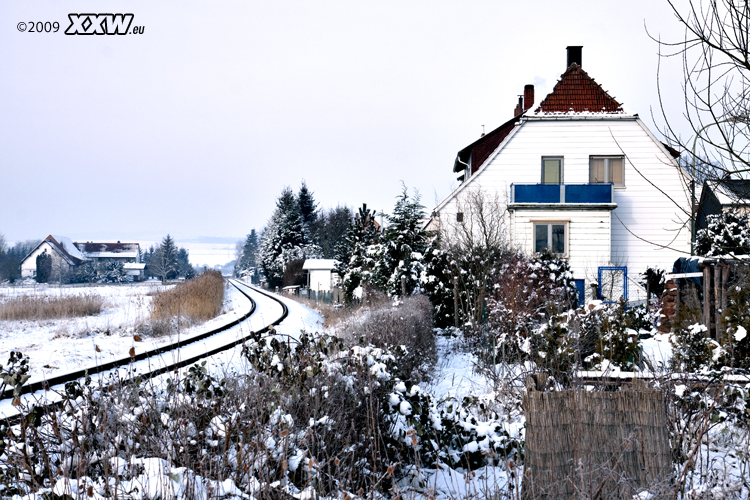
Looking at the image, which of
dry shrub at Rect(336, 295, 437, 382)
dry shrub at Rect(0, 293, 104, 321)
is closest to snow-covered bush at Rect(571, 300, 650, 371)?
dry shrub at Rect(336, 295, 437, 382)

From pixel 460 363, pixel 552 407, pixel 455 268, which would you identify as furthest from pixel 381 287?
pixel 552 407

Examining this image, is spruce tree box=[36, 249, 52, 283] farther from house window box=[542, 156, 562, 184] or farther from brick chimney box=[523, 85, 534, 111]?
house window box=[542, 156, 562, 184]

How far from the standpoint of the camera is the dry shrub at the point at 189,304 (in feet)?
65.6

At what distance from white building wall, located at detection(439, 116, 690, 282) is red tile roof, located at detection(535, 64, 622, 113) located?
1.78 feet

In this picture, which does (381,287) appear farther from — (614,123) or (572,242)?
(614,123)

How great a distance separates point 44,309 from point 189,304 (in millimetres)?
4905

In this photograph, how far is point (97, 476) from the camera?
12.0 ft

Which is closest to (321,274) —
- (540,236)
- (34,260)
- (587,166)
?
(540,236)

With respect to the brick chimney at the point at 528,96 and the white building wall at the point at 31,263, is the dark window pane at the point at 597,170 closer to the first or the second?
the brick chimney at the point at 528,96

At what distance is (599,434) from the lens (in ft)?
13.4

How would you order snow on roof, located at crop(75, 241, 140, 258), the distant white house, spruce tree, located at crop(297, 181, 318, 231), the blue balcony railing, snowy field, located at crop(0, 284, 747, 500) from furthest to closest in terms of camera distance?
snow on roof, located at crop(75, 241, 140, 258)
the distant white house
spruce tree, located at crop(297, 181, 318, 231)
the blue balcony railing
snowy field, located at crop(0, 284, 747, 500)

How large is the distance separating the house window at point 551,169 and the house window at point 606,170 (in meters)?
1.23

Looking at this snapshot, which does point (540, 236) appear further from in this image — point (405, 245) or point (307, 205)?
point (307, 205)

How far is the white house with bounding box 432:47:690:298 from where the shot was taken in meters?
23.2
